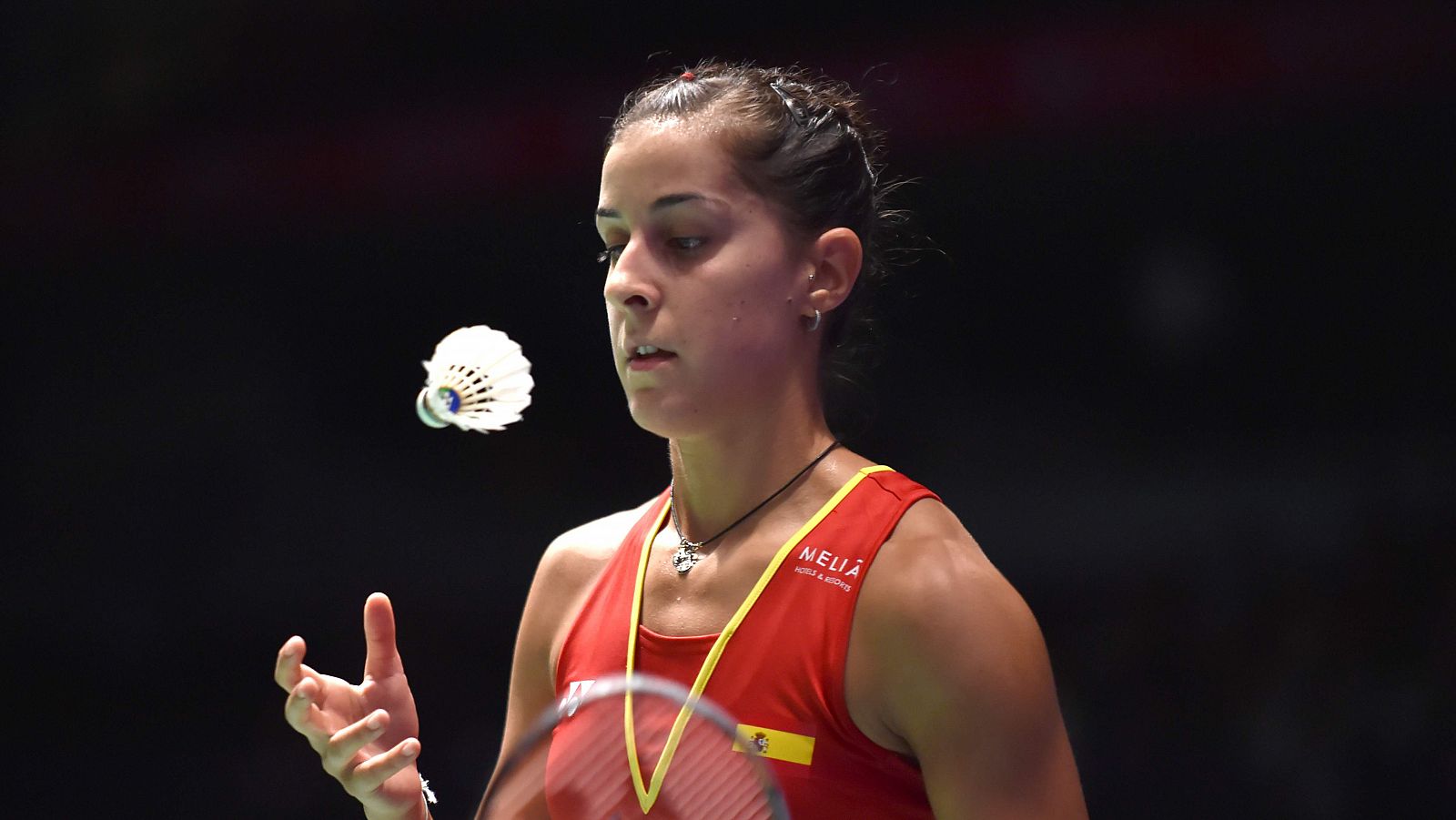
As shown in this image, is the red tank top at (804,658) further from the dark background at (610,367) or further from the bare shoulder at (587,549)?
the dark background at (610,367)

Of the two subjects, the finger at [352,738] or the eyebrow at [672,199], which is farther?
the eyebrow at [672,199]

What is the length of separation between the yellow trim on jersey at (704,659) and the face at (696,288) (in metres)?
0.14

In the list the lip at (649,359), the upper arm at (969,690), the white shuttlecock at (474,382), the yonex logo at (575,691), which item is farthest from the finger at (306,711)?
the upper arm at (969,690)

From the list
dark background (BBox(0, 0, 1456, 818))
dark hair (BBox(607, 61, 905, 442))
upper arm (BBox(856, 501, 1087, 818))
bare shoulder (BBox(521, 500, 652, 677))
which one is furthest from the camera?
dark background (BBox(0, 0, 1456, 818))

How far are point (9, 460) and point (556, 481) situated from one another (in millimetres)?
2163

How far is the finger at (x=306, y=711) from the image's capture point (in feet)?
5.12

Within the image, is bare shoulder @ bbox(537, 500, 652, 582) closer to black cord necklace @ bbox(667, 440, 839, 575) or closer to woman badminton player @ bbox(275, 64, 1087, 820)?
woman badminton player @ bbox(275, 64, 1087, 820)

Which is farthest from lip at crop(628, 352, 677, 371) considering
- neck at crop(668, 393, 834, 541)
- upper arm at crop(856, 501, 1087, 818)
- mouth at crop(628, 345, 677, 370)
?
upper arm at crop(856, 501, 1087, 818)

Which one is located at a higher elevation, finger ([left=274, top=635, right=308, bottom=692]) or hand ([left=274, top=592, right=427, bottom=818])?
finger ([left=274, top=635, right=308, bottom=692])

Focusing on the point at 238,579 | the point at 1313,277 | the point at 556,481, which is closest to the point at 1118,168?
the point at 1313,277

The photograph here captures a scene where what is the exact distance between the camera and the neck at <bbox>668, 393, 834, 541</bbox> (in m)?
1.70

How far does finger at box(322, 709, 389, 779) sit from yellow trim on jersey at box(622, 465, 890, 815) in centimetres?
25

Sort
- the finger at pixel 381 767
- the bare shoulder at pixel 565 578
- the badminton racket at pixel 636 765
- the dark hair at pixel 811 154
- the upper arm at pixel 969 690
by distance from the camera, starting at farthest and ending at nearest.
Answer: the bare shoulder at pixel 565 578
the dark hair at pixel 811 154
the finger at pixel 381 767
the upper arm at pixel 969 690
the badminton racket at pixel 636 765

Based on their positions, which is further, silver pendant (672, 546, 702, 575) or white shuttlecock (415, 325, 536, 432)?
white shuttlecock (415, 325, 536, 432)
